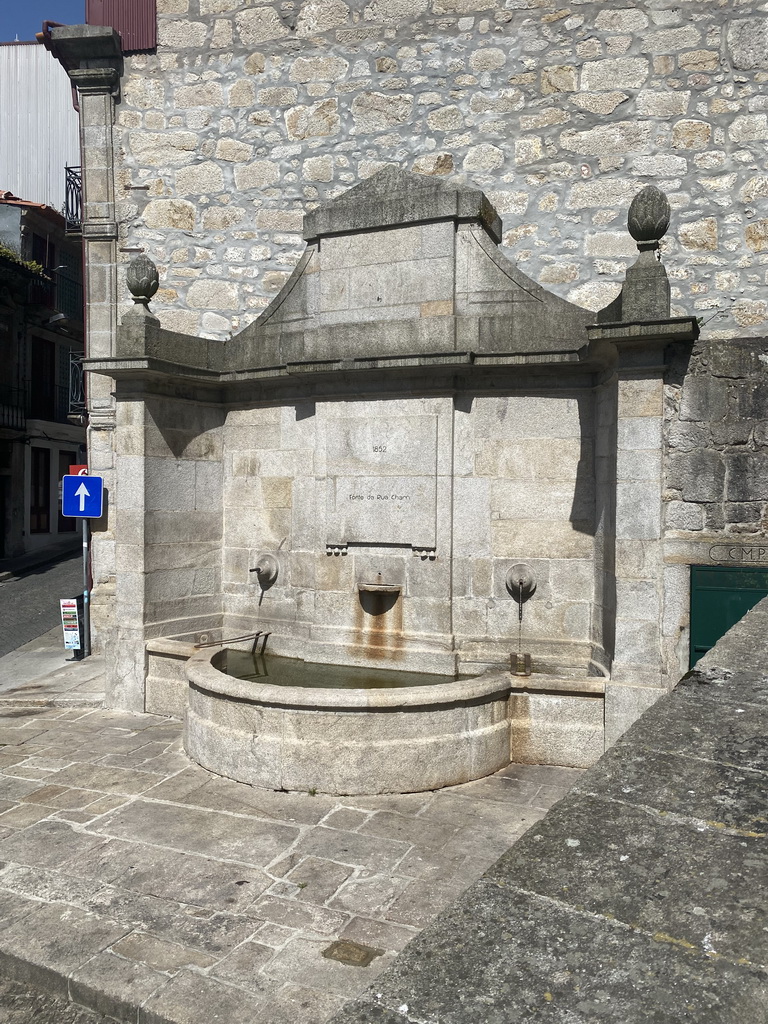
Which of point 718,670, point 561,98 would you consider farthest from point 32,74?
point 718,670

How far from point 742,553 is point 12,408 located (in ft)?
63.9

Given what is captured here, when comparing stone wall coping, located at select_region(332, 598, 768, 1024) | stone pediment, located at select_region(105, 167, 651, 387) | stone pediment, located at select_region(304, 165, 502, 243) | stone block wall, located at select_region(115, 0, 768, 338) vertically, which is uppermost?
stone block wall, located at select_region(115, 0, 768, 338)

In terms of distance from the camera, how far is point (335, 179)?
8.94 m

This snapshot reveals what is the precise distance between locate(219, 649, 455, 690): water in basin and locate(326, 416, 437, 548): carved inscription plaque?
3.58 feet

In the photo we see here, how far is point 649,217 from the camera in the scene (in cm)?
555

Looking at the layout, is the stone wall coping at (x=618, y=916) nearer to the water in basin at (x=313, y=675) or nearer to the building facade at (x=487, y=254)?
the building facade at (x=487, y=254)

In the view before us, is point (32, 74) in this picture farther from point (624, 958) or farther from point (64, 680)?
point (624, 958)

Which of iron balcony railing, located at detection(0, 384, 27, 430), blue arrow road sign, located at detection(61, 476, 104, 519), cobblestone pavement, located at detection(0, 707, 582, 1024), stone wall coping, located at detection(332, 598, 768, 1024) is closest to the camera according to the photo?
stone wall coping, located at detection(332, 598, 768, 1024)

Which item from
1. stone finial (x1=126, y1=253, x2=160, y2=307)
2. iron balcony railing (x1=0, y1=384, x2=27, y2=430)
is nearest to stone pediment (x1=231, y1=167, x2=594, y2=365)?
stone finial (x1=126, y1=253, x2=160, y2=307)

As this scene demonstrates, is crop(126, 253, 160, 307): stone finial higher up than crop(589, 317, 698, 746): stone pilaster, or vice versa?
crop(126, 253, 160, 307): stone finial

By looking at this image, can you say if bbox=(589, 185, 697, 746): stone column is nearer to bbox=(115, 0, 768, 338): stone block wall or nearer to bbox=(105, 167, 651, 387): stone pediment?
bbox=(105, 167, 651, 387): stone pediment

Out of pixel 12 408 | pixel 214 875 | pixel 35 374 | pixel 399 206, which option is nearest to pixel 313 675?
pixel 214 875

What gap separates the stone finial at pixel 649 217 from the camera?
219 inches

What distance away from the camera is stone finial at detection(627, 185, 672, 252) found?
5.55 metres
